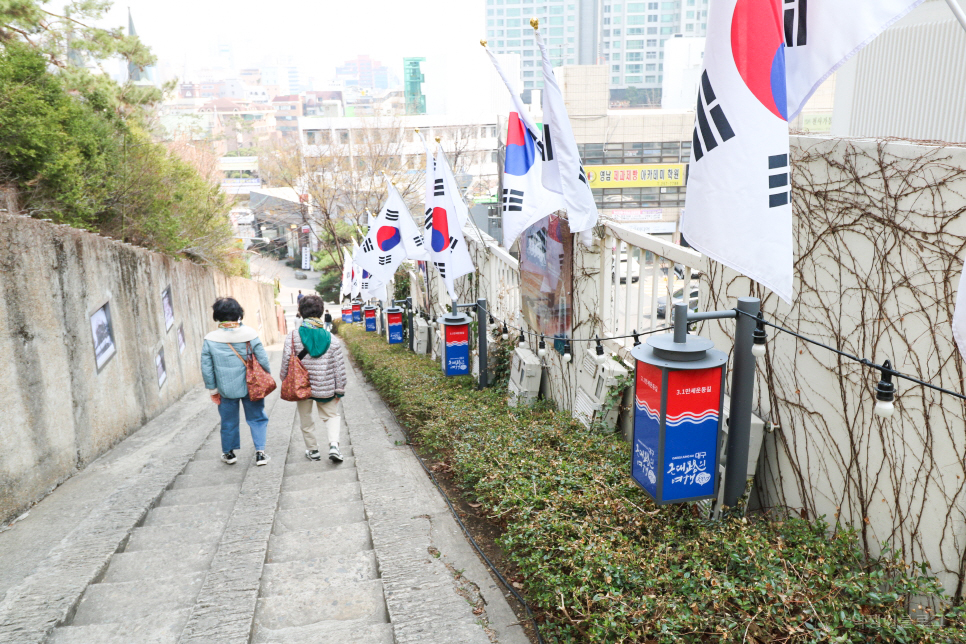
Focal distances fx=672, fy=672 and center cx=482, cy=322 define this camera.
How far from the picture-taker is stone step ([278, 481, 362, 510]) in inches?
196

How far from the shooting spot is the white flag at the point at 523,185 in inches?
203

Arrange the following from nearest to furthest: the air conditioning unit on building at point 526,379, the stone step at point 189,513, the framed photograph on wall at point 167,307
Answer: the stone step at point 189,513
the air conditioning unit on building at point 526,379
the framed photograph on wall at point 167,307

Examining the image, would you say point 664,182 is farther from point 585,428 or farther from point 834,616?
point 834,616

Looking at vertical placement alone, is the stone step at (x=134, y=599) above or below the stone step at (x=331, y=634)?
below

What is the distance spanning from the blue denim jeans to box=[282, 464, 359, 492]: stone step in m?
0.46

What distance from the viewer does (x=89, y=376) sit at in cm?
647

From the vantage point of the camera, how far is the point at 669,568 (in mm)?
2990

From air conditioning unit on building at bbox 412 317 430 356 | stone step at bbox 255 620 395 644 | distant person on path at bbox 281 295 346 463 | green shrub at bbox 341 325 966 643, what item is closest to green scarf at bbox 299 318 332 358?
distant person on path at bbox 281 295 346 463

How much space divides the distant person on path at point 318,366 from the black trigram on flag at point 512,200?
5.82 feet

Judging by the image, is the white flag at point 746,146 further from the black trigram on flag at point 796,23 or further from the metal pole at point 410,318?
the metal pole at point 410,318

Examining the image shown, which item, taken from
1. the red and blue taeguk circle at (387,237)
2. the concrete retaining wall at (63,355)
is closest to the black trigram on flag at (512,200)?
the concrete retaining wall at (63,355)

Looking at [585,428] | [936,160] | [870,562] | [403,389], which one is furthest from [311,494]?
[936,160]

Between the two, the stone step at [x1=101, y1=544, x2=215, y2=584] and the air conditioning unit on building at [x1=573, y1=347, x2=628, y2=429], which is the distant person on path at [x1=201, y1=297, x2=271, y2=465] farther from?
the air conditioning unit on building at [x1=573, y1=347, x2=628, y2=429]

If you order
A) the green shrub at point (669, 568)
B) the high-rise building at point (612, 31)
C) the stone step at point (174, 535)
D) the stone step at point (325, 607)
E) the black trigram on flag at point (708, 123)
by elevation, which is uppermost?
the high-rise building at point (612, 31)
